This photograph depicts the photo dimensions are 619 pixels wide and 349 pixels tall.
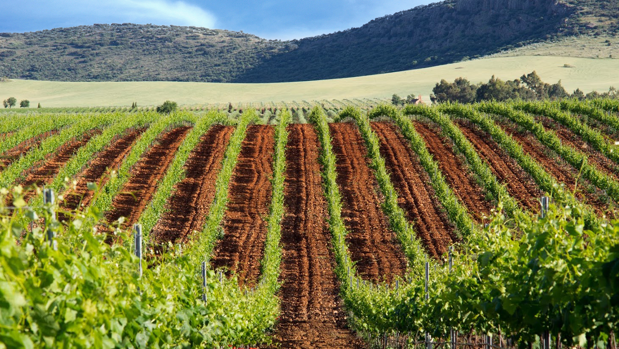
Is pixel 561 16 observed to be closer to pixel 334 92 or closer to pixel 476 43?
pixel 476 43

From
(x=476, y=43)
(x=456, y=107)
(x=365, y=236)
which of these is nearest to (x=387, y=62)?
(x=476, y=43)

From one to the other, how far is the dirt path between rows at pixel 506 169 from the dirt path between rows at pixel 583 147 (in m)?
3.26

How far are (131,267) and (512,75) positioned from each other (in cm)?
11598

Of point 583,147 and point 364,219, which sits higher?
point 583,147

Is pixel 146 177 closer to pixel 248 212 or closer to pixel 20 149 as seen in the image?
pixel 248 212

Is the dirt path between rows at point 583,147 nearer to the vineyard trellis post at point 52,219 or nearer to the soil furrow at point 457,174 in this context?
the soil furrow at point 457,174

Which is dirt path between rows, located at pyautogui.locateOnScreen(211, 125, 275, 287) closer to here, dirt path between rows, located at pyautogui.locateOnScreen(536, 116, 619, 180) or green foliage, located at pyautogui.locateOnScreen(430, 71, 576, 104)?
dirt path between rows, located at pyautogui.locateOnScreen(536, 116, 619, 180)

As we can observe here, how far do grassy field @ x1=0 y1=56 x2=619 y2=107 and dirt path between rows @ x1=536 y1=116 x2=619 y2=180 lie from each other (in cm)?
6281

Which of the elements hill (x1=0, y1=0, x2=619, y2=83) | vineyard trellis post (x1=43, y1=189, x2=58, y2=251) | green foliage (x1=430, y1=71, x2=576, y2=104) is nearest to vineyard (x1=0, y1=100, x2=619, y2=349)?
vineyard trellis post (x1=43, y1=189, x2=58, y2=251)

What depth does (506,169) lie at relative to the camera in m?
26.5

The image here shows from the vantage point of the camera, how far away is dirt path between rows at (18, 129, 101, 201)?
2428 cm

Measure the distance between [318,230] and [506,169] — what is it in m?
9.83

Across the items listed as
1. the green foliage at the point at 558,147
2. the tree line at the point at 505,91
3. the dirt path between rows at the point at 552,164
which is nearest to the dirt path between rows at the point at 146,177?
the green foliage at the point at 558,147

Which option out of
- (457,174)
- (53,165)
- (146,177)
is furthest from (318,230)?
Answer: (53,165)
